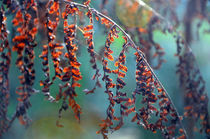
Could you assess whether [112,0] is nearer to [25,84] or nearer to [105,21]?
[105,21]

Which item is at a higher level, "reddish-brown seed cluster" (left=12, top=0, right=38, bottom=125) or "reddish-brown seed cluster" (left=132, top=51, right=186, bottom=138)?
"reddish-brown seed cluster" (left=12, top=0, right=38, bottom=125)

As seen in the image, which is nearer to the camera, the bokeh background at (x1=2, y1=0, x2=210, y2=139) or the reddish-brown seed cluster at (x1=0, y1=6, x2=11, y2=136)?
the reddish-brown seed cluster at (x1=0, y1=6, x2=11, y2=136)

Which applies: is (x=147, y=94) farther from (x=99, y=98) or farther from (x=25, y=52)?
(x=99, y=98)

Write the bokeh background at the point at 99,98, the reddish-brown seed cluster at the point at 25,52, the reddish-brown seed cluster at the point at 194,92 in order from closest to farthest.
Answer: the reddish-brown seed cluster at the point at 25,52
the reddish-brown seed cluster at the point at 194,92
the bokeh background at the point at 99,98

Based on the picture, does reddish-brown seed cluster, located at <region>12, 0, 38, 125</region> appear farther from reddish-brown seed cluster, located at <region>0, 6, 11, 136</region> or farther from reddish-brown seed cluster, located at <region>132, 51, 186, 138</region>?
reddish-brown seed cluster, located at <region>132, 51, 186, 138</region>

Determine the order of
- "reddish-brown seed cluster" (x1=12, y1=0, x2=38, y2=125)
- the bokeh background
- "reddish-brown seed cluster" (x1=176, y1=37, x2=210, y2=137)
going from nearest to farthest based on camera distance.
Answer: "reddish-brown seed cluster" (x1=12, y1=0, x2=38, y2=125) → "reddish-brown seed cluster" (x1=176, y1=37, x2=210, y2=137) → the bokeh background

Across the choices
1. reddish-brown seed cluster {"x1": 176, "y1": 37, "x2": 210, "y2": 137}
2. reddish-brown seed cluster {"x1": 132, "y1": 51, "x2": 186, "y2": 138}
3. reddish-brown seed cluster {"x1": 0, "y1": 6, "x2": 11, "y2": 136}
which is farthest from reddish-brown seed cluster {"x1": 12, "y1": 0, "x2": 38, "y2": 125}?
reddish-brown seed cluster {"x1": 176, "y1": 37, "x2": 210, "y2": 137}

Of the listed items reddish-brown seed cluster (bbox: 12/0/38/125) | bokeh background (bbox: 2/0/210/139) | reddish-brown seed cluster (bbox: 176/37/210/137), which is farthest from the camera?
bokeh background (bbox: 2/0/210/139)

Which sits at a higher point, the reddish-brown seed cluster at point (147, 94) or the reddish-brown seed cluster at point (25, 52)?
the reddish-brown seed cluster at point (25, 52)

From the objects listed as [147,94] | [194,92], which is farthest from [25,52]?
[194,92]

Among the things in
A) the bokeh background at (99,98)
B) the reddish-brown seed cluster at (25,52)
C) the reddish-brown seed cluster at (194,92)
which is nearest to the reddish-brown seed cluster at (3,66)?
the reddish-brown seed cluster at (25,52)

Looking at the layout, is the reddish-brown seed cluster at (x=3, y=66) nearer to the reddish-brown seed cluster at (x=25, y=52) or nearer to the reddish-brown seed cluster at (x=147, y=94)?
the reddish-brown seed cluster at (x=25, y=52)
